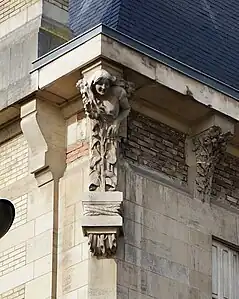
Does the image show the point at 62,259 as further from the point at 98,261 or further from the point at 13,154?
the point at 13,154

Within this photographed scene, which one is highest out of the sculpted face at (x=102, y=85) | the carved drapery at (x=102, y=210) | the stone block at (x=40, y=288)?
the sculpted face at (x=102, y=85)

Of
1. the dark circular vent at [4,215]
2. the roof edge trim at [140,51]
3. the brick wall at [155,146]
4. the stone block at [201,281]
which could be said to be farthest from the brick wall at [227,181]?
the dark circular vent at [4,215]

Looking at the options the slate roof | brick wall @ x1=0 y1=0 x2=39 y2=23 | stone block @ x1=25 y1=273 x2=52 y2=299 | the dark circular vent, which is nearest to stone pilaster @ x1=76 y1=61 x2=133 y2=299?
stone block @ x1=25 y1=273 x2=52 y2=299

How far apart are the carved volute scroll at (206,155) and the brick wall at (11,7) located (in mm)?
2519

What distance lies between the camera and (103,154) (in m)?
13.7

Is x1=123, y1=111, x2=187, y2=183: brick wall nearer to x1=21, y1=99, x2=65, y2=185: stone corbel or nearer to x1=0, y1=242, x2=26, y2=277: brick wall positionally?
x1=21, y1=99, x2=65, y2=185: stone corbel

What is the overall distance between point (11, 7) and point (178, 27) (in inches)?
78.7

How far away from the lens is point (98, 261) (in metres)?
13.4

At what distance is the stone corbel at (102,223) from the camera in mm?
13320

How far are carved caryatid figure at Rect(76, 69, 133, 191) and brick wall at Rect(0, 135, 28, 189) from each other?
1.10 metres

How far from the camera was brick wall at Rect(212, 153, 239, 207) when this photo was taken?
48.8ft

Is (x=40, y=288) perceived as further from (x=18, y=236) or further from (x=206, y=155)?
(x=206, y=155)

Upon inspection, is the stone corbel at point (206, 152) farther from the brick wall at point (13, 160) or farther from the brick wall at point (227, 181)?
the brick wall at point (13, 160)

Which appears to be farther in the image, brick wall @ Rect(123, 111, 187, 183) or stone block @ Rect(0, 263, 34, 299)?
brick wall @ Rect(123, 111, 187, 183)
